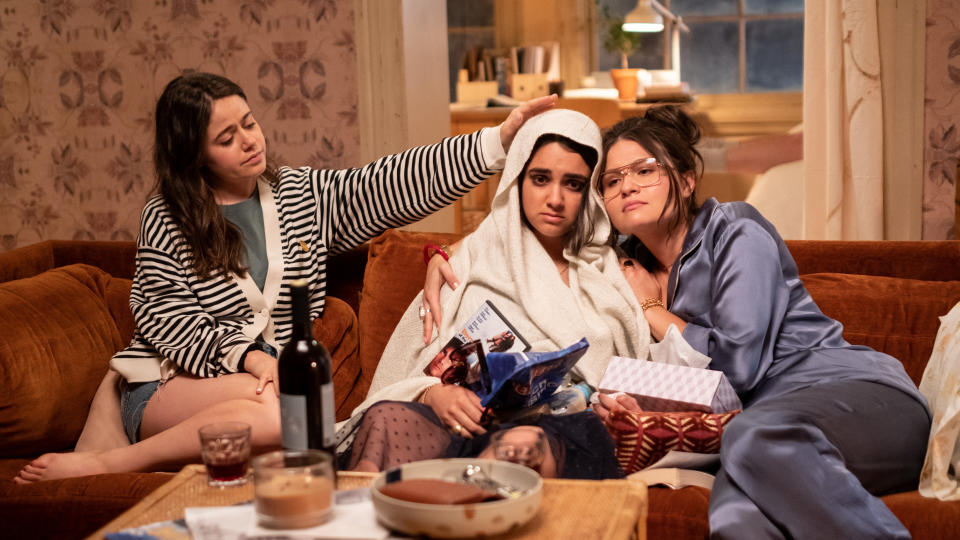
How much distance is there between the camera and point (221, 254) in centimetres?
229

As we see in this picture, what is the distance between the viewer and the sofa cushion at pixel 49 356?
7.14 ft

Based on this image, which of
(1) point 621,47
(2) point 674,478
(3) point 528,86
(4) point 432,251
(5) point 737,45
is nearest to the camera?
(2) point 674,478

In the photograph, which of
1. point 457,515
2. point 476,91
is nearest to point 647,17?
point 476,91

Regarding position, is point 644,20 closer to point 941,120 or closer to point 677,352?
point 941,120

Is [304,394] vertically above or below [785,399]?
above

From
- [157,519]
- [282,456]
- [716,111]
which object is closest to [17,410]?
[157,519]

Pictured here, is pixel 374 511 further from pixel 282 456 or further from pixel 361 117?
pixel 361 117

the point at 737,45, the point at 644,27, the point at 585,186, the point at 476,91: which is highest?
the point at 644,27

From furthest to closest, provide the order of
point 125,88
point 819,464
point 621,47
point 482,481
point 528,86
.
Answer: point 621,47 → point 528,86 → point 125,88 → point 819,464 → point 482,481

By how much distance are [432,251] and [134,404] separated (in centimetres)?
83

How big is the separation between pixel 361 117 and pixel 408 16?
38cm

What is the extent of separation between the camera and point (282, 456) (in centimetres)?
131

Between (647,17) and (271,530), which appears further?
(647,17)

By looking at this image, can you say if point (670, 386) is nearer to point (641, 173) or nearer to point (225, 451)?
point (641, 173)
